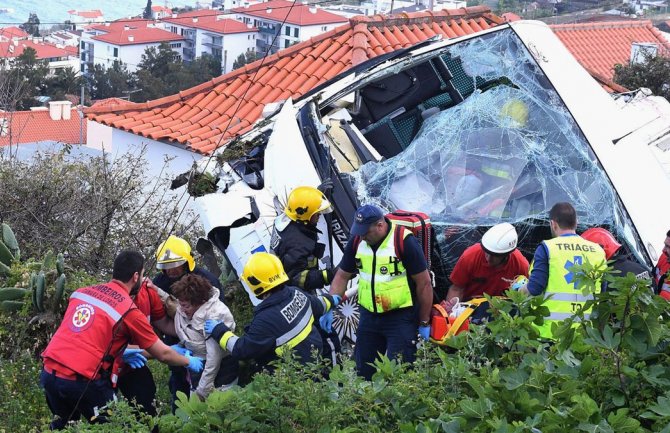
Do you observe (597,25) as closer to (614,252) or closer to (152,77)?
(614,252)

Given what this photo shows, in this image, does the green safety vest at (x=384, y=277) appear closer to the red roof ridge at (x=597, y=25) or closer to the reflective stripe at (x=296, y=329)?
the reflective stripe at (x=296, y=329)

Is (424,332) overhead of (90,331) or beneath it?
beneath

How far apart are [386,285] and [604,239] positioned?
4.82ft

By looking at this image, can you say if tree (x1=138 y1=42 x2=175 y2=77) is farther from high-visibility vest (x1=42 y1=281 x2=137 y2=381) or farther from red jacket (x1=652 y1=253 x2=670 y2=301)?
high-visibility vest (x1=42 y1=281 x2=137 y2=381)

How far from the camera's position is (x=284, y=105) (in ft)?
25.7

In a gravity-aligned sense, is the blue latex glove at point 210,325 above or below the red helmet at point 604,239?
below

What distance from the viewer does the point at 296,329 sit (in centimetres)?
509

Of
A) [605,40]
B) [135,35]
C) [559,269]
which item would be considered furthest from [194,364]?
[135,35]

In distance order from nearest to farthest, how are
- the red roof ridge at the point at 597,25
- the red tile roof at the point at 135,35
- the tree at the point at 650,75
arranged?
the tree at the point at 650,75 → the red roof ridge at the point at 597,25 → the red tile roof at the point at 135,35

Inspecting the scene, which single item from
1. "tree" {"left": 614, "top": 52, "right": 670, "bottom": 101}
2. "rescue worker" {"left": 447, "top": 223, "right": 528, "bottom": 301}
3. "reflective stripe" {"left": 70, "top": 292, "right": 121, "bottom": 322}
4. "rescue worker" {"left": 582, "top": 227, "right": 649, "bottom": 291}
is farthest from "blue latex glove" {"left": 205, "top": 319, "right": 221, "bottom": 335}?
"tree" {"left": 614, "top": 52, "right": 670, "bottom": 101}

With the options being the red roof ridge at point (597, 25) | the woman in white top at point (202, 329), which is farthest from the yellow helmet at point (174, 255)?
the red roof ridge at point (597, 25)

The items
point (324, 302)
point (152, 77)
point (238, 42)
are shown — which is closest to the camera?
point (324, 302)

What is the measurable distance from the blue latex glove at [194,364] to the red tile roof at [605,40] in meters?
19.9

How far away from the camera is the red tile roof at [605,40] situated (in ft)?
80.4
